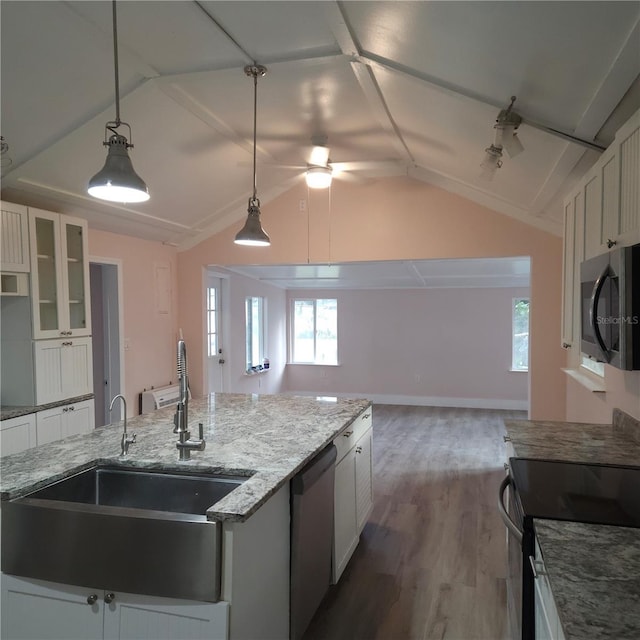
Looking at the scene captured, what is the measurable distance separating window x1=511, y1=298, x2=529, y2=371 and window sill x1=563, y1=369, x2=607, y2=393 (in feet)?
12.9

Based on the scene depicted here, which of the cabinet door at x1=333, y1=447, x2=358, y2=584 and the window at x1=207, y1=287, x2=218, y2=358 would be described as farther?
the window at x1=207, y1=287, x2=218, y2=358

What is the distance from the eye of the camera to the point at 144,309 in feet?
15.5

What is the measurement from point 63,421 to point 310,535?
2.36 m

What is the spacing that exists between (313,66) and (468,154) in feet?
3.90

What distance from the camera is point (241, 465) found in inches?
73.8

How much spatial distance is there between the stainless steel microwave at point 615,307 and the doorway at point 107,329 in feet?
12.5

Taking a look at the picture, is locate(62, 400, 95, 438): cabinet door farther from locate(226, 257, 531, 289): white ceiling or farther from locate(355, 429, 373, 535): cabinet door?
locate(226, 257, 531, 289): white ceiling

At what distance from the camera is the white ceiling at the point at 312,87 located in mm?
1698

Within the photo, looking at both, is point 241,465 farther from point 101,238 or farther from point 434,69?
point 101,238

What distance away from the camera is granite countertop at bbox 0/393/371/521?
1.67m

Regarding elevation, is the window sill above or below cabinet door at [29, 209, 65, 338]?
below

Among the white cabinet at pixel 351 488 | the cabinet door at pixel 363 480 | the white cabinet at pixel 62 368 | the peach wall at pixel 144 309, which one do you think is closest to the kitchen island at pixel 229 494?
the white cabinet at pixel 351 488

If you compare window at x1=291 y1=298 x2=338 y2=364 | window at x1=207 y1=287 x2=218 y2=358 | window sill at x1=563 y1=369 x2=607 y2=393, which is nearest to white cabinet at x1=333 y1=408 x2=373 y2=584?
window sill at x1=563 y1=369 x2=607 y2=393

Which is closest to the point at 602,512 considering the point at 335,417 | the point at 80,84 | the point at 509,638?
the point at 509,638
